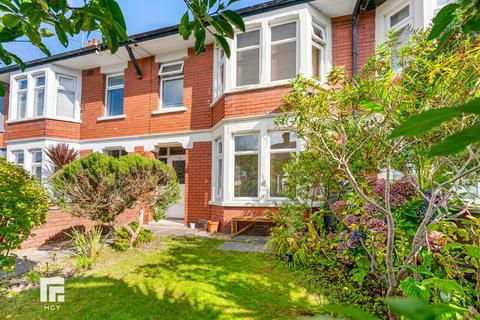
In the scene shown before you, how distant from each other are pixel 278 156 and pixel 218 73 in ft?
12.6

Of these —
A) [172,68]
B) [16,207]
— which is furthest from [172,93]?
[16,207]

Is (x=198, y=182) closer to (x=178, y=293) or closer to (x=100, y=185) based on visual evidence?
(x=100, y=185)

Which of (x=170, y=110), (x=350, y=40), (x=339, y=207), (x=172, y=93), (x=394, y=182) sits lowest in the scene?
(x=339, y=207)

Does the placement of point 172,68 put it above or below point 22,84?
above

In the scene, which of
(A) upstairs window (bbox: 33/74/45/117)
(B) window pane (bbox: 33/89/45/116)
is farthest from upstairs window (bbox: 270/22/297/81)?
(B) window pane (bbox: 33/89/45/116)

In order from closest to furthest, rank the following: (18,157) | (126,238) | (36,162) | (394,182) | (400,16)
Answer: (394,182) → (126,238) → (400,16) → (36,162) → (18,157)

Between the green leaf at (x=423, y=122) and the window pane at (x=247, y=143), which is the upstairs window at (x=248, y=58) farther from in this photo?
the green leaf at (x=423, y=122)

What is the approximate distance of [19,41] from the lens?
1.40 metres

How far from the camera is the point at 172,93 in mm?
10148

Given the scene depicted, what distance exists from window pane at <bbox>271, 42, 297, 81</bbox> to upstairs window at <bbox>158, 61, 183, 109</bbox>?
3.91 meters

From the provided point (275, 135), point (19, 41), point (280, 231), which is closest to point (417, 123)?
point (19, 41)

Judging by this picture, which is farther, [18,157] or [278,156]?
[18,157]

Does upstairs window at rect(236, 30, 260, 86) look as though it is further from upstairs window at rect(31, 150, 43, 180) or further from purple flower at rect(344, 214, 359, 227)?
upstairs window at rect(31, 150, 43, 180)

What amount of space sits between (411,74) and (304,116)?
4.30 feet
